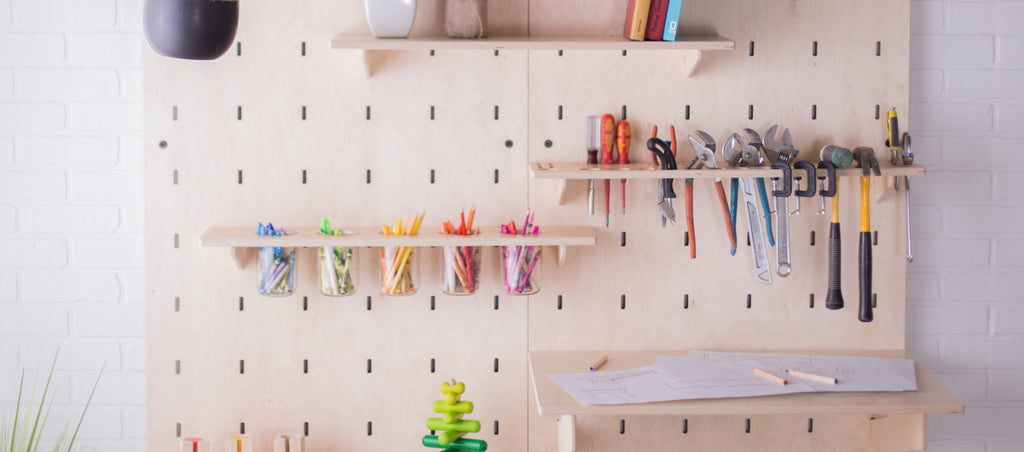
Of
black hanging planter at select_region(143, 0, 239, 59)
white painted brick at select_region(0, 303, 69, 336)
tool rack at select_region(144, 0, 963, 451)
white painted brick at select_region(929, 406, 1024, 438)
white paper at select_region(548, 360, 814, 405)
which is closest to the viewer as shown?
black hanging planter at select_region(143, 0, 239, 59)

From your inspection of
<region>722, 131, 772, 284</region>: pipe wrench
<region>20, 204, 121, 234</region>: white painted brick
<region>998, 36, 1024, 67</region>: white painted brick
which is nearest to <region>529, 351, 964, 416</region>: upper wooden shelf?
<region>722, 131, 772, 284</region>: pipe wrench

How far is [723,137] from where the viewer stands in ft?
7.24

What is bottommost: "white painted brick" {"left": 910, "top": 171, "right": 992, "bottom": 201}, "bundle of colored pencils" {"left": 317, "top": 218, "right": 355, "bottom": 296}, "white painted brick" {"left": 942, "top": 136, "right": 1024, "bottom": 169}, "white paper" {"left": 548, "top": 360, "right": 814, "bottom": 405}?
"white paper" {"left": 548, "top": 360, "right": 814, "bottom": 405}

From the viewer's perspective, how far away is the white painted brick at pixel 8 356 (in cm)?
228

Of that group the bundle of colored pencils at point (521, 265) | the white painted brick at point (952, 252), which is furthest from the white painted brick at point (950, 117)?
the bundle of colored pencils at point (521, 265)

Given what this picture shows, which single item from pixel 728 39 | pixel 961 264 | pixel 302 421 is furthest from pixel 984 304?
pixel 302 421

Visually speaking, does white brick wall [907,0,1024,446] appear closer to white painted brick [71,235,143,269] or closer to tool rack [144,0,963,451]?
tool rack [144,0,963,451]

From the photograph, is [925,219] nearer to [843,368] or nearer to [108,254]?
[843,368]

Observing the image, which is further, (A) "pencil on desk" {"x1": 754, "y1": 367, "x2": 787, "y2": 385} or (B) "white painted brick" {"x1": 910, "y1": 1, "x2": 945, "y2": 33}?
(B) "white painted brick" {"x1": 910, "y1": 1, "x2": 945, "y2": 33}

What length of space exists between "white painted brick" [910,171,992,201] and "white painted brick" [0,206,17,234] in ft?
6.97

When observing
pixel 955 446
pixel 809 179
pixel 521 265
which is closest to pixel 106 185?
pixel 521 265

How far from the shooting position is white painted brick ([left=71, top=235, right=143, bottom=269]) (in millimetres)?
2258

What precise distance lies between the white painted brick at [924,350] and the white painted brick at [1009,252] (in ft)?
0.82

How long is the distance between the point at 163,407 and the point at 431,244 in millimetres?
780
